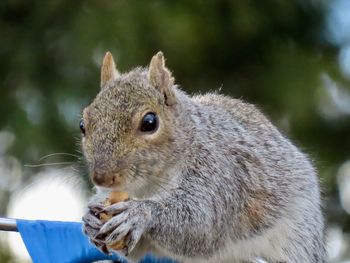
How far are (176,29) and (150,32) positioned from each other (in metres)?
0.14

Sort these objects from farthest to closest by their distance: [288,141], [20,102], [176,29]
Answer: [20,102] → [176,29] → [288,141]

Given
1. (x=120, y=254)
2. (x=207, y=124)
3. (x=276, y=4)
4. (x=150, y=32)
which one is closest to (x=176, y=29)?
(x=150, y=32)

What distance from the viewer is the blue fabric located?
2449mm

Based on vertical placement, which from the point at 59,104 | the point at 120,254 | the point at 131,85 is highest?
the point at 59,104

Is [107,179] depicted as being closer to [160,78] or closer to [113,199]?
[113,199]

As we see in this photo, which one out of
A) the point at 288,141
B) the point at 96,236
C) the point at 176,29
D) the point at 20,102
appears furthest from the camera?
the point at 20,102

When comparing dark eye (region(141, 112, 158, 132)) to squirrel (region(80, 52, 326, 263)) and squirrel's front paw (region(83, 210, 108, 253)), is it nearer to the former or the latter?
squirrel (region(80, 52, 326, 263))

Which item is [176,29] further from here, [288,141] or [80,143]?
[80,143]

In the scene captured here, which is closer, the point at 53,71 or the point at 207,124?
the point at 207,124

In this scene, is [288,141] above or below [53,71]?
below

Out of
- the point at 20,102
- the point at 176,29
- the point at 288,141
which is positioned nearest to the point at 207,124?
the point at 288,141

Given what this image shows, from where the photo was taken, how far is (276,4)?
5.05 meters

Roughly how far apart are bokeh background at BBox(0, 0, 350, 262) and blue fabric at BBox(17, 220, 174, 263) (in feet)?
6.41

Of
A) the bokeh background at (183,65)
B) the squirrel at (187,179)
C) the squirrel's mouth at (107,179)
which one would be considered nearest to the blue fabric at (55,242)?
the squirrel at (187,179)
